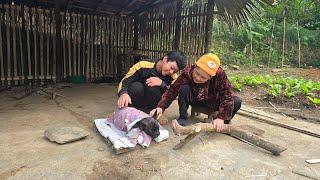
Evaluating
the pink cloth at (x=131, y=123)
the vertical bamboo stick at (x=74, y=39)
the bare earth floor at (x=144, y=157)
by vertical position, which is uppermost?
the vertical bamboo stick at (x=74, y=39)

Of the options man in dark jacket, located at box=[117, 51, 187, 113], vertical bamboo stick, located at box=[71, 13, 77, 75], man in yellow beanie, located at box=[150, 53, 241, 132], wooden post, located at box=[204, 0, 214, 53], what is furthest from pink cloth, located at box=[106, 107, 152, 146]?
vertical bamboo stick, located at box=[71, 13, 77, 75]

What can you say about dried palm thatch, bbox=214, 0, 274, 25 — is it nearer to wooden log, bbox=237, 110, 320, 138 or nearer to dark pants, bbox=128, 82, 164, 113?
wooden log, bbox=237, 110, 320, 138

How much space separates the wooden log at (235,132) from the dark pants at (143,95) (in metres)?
0.99

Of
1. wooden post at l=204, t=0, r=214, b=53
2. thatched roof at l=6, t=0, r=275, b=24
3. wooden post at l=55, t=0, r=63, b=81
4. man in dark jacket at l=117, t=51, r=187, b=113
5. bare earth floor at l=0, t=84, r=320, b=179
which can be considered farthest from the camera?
wooden post at l=55, t=0, r=63, b=81

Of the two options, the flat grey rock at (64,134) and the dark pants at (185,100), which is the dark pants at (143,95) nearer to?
the dark pants at (185,100)

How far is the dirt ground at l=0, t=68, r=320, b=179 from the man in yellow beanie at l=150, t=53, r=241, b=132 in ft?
1.16

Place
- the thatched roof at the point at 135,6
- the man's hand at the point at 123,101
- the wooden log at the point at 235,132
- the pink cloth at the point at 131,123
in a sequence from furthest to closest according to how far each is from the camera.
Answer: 1. the thatched roof at the point at 135,6
2. the man's hand at the point at 123,101
3. the pink cloth at the point at 131,123
4. the wooden log at the point at 235,132

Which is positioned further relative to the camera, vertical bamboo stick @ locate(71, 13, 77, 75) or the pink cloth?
vertical bamboo stick @ locate(71, 13, 77, 75)

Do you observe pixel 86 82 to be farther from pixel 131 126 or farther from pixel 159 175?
pixel 159 175

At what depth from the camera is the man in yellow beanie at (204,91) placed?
329 cm

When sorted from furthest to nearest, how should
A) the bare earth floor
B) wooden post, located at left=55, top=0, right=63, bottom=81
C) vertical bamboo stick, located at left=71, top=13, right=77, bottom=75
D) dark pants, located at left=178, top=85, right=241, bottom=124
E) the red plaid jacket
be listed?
vertical bamboo stick, located at left=71, top=13, right=77, bottom=75
wooden post, located at left=55, top=0, right=63, bottom=81
dark pants, located at left=178, top=85, right=241, bottom=124
the red plaid jacket
the bare earth floor

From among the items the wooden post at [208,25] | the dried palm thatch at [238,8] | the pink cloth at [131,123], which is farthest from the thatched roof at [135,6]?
the pink cloth at [131,123]

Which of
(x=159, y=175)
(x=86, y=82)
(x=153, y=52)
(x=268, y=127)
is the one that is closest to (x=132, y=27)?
(x=153, y=52)

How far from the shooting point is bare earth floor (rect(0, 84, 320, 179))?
8.86 feet
